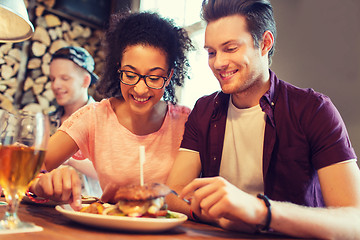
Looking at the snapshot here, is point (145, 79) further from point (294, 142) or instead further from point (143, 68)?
point (294, 142)

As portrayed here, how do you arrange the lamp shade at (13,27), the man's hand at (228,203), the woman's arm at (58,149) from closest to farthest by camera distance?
the man's hand at (228,203)
the lamp shade at (13,27)
the woman's arm at (58,149)

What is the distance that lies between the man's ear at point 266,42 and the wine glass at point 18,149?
114 cm

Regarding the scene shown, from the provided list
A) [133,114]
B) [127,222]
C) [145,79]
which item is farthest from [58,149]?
[127,222]

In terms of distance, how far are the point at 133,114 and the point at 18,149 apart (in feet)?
3.38

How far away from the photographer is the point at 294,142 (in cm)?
139

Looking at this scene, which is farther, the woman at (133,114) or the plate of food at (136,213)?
the woman at (133,114)

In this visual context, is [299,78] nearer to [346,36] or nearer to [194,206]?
[346,36]

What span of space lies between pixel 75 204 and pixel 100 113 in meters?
0.80

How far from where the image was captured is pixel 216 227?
0.96 meters

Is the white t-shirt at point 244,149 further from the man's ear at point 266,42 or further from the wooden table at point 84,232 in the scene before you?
the wooden table at point 84,232

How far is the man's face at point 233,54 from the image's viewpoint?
147 cm

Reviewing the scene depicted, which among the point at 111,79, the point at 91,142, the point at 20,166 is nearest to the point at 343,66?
the point at 111,79

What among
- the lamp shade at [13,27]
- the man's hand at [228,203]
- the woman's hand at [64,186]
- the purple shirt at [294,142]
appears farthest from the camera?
the purple shirt at [294,142]

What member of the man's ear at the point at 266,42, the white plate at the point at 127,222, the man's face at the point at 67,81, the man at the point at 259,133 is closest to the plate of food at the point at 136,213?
the white plate at the point at 127,222
